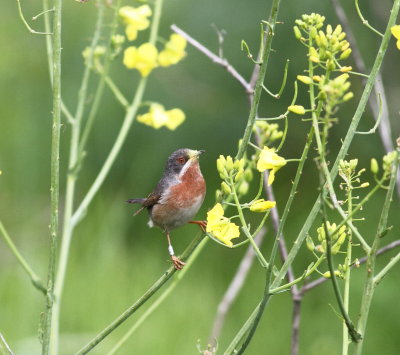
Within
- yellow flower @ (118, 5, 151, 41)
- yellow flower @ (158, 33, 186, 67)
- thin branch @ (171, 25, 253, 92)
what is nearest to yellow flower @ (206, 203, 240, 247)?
yellow flower @ (158, 33, 186, 67)

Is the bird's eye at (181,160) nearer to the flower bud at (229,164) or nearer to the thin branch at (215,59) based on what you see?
the thin branch at (215,59)

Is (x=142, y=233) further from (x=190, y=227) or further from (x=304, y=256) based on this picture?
(x=304, y=256)

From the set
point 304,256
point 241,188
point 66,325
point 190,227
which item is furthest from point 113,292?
point 241,188


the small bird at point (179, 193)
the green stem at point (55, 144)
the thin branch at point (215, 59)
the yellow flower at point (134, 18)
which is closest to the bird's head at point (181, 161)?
the small bird at point (179, 193)

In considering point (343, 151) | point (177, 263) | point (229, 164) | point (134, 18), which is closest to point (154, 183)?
point (177, 263)

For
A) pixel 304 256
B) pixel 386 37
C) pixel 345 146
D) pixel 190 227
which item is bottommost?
pixel 304 256

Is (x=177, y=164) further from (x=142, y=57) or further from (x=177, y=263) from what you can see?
(x=142, y=57)
